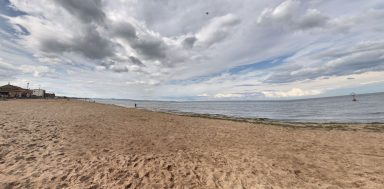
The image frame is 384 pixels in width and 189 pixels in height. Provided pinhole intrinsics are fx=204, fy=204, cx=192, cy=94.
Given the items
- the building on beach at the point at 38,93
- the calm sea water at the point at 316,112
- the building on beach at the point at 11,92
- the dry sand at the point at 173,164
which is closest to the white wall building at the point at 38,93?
the building on beach at the point at 38,93

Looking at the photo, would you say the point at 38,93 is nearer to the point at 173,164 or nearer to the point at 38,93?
the point at 38,93

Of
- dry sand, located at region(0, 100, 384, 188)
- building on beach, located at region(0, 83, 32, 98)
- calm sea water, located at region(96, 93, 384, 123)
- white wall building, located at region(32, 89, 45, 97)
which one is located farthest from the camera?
white wall building, located at region(32, 89, 45, 97)

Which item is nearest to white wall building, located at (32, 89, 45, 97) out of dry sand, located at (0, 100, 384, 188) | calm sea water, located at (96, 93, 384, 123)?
calm sea water, located at (96, 93, 384, 123)

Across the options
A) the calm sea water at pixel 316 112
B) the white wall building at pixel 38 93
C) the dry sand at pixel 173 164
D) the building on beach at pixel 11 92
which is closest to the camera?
the dry sand at pixel 173 164

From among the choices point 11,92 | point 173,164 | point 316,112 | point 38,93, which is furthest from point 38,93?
point 173,164

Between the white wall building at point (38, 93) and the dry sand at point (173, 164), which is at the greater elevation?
the white wall building at point (38, 93)

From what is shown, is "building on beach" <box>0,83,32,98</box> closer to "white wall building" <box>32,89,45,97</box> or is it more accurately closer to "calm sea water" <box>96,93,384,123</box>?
"white wall building" <box>32,89,45,97</box>

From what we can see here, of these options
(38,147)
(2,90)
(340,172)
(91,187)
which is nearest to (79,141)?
(38,147)

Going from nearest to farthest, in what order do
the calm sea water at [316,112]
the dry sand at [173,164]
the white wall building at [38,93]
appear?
the dry sand at [173,164], the calm sea water at [316,112], the white wall building at [38,93]

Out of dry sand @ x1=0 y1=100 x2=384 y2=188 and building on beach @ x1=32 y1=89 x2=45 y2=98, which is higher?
building on beach @ x1=32 y1=89 x2=45 y2=98

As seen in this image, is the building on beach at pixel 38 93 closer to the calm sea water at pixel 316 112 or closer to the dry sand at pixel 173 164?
the calm sea water at pixel 316 112

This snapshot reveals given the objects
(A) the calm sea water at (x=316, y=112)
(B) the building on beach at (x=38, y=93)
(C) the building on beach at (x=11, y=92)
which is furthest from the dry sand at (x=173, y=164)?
(B) the building on beach at (x=38, y=93)

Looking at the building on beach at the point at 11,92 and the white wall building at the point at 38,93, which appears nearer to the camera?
the building on beach at the point at 11,92

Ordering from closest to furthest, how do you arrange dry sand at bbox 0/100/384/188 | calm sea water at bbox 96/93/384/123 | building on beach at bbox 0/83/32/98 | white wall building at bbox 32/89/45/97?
dry sand at bbox 0/100/384/188 < calm sea water at bbox 96/93/384/123 < building on beach at bbox 0/83/32/98 < white wall building at bbox 32/89/45/97
